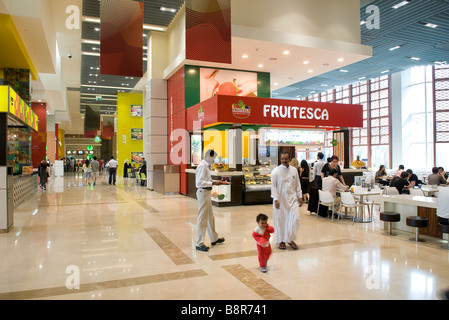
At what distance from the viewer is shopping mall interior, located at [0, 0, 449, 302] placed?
387 centimetres

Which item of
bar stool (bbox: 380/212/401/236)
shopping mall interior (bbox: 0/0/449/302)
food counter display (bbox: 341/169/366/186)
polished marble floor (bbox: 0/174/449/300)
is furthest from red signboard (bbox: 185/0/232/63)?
food counter display (bbox: 341/169/366/186)

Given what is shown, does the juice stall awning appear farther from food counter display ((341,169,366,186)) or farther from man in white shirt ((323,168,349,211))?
food counter display ((341,169,366,186))

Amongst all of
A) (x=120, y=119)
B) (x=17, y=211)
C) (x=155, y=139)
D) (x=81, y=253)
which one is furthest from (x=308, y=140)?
(x=120, y=119)

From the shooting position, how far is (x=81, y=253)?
4801 millimetres

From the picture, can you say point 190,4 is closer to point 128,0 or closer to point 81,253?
point 128,0

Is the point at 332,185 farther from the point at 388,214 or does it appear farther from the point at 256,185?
the point at 256,185

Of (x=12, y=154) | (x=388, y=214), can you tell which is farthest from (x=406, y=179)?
(x=12, y=154)

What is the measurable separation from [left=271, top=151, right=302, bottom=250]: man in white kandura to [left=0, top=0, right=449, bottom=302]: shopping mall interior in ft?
0.40

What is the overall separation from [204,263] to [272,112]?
6.15 metres

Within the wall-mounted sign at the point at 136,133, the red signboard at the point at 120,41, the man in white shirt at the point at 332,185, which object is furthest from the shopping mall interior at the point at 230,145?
the wall-mounted sign at the point at 136,133

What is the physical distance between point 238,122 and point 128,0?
14.6 feet

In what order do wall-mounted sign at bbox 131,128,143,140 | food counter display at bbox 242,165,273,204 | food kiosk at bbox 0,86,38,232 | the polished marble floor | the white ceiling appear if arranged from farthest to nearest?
wall-mounted sign at bbox 131,128,143,140 → food counter display at bbox 242,165,273,204 → the white ceiling → food kiosk at bbox 0,86,38,232 → the polished marble floor

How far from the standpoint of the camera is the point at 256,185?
385 inches

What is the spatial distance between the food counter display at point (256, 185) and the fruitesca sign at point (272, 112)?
4.80ft
